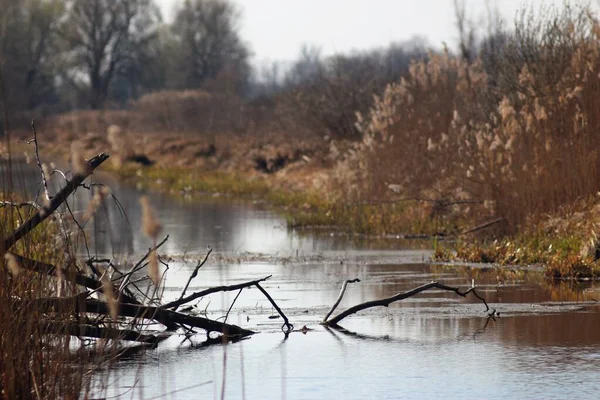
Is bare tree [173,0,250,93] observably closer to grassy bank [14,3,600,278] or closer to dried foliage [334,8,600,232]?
grassy bank [14,3,600,278]

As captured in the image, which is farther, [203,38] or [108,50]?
[203,38]

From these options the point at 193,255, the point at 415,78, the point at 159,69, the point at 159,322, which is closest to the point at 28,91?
the point at 159,69

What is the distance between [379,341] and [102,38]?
72709mm

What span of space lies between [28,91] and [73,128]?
1835 cm

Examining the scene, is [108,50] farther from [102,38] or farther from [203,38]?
[203,38]

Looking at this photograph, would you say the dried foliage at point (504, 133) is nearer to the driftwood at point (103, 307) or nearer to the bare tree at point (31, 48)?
the driftwood at point (103, 307)

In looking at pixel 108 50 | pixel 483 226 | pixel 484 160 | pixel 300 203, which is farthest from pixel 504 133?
pixel 108 50

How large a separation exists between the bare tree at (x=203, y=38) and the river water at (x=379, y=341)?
233 feet

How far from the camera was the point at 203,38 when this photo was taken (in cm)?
8650

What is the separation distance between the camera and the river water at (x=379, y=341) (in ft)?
25.0

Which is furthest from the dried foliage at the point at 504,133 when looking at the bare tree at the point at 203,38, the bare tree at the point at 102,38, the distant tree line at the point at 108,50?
the bare tree at the point at 203,38

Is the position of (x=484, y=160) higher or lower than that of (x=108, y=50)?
lower

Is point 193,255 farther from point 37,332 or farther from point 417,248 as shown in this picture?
point 37,332

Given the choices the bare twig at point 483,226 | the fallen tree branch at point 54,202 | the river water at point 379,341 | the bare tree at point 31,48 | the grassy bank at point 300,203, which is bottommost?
the river water at point 379,341
